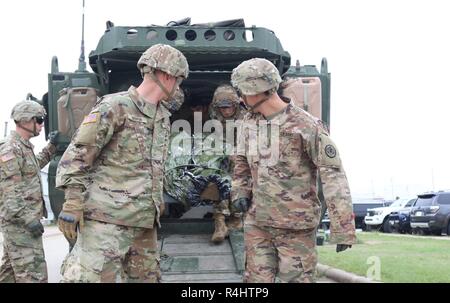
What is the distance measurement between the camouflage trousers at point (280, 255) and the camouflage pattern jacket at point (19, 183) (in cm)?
Result: 244

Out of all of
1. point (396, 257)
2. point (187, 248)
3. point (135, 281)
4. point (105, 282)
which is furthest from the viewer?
point (396, 257)

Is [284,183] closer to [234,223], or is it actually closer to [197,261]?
[197,261]

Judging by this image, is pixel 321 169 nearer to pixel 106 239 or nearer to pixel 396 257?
pixel 106 239

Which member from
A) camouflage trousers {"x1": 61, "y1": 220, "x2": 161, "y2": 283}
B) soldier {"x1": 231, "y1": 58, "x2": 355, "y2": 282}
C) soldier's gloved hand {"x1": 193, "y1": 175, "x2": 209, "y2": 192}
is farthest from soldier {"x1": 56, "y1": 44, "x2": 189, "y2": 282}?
soldier's gloved hand {"x1": 193, "y1": 175, "x2": 209, "y2": 192}

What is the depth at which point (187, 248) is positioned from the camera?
5.76 meters

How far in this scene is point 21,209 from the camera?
5.45 meters

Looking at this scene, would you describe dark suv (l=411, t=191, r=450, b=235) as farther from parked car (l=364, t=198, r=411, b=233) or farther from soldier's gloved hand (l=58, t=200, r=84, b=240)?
soldier's gloved hand (l=58, t=200, r=84, b=240)

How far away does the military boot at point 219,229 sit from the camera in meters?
5.78

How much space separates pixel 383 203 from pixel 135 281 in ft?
90.5

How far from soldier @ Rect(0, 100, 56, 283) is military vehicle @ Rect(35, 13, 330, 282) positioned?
32 cm

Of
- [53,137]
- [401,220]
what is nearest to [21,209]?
[53,137]

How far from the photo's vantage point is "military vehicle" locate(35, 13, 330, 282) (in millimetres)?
5520

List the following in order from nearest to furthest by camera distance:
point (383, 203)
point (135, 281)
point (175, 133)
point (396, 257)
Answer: point (135, 281)
point (175, 133)
point (396, 257)
point (383, 203)
